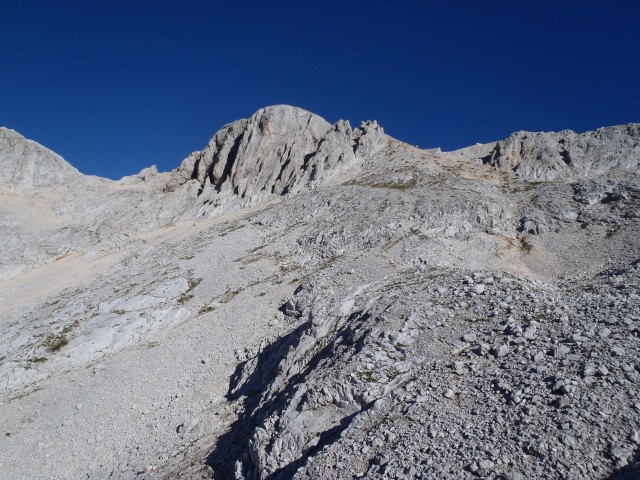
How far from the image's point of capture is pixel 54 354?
114 ft

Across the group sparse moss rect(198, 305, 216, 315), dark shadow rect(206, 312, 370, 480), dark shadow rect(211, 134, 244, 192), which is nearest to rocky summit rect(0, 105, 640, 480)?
dark shadow rect(206, 312, 370, 480)

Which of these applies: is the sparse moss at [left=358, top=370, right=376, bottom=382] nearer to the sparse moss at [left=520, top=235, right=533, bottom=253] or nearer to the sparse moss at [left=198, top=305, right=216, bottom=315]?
the sparse moss at [left=198, top=305, right=216, bottom=315]

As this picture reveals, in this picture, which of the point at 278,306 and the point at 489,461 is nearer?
the point at 489,461

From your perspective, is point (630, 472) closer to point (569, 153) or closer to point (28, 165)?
point (569, 153)

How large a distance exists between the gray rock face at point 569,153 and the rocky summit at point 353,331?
0.46 m

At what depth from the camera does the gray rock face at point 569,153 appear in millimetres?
73938

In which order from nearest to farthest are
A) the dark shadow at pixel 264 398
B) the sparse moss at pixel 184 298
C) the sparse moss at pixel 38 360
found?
the dark shadow at pixel 264 398, the sparse moss at pixel 38 360, the sparse moss at pixel 184 298

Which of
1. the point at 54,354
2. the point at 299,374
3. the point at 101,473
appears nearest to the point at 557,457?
the point at 299,374

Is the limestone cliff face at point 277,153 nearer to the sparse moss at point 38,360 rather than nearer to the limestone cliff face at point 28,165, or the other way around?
the limestone cliff face at point 28,165

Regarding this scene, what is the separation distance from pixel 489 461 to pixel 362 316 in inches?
465

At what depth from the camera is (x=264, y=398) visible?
21.8 meters

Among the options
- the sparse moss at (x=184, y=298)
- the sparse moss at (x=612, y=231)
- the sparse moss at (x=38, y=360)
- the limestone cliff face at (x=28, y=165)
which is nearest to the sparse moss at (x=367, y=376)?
the sparse moss at (x=184, y=298)

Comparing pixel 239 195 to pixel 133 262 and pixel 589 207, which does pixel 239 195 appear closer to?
pixel 133 262

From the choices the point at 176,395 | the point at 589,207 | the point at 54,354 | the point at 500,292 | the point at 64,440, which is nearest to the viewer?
the point at 500,292
